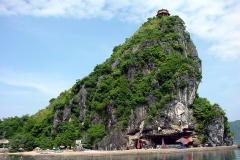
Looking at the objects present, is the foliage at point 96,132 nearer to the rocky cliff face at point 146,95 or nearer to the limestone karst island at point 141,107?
the limestone karst island at point 141,107

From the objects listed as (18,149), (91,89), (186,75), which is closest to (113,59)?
(91,89)

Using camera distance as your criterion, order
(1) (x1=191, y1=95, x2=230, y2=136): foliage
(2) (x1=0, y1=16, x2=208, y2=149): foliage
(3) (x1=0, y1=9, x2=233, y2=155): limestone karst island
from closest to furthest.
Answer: (3) (x1=0, y1=9, x2=233, y2=155): limestone karst island
(1) (x1=191, y1=95, x2=230, y2=136): foliage
(2) (x1=0, y1=16, x2=208, y2=149): foliage

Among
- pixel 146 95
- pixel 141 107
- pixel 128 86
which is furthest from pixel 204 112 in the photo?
pixel 128 86

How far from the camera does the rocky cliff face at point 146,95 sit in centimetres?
4488

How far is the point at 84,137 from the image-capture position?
49.6 m

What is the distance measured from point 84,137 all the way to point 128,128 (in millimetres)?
9987

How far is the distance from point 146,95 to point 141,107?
265 cm

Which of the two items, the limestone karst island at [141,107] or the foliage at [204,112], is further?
the foliage at [204,112]

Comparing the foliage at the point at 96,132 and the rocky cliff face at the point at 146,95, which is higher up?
the rocky cliff face at the point at 146,95

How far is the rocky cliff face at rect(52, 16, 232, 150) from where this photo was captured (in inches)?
1767

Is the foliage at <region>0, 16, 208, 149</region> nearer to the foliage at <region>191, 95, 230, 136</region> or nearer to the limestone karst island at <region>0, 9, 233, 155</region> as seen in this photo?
the limestone karst island at <region>0, 9, 233, 155</region>

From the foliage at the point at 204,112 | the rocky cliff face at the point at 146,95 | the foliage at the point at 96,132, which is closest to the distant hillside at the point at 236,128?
the rocky cliff face at the point at 146,95

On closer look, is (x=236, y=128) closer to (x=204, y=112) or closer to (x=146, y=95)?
(x=204, y=112)

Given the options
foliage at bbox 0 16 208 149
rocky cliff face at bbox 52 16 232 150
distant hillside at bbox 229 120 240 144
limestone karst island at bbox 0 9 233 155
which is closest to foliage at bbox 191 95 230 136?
limestone karst island at bbox 0 9 233 155
